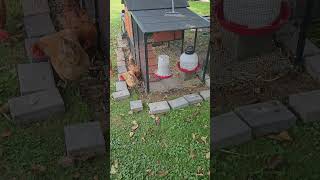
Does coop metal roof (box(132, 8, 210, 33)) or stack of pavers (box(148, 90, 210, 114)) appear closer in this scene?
coop metal roof (box(132, 8, 210, 33))

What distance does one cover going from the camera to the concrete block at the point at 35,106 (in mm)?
3814

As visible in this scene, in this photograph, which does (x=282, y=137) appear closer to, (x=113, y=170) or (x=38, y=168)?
(x=113, y=170)

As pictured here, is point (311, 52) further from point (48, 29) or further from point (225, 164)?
point (48, 29)

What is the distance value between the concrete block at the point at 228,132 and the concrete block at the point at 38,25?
2789 millimetres

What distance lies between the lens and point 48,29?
5324 mm

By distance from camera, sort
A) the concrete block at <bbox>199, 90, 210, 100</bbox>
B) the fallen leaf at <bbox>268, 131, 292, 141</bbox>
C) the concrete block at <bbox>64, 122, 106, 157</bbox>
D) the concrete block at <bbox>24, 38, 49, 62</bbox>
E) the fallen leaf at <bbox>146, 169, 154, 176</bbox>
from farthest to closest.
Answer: the concrete block at <bbox>24, 38, 49, 62</bbox>, the fallen leaf at <bbox>268, 131, 292, 141</bbox>, the concrete block at <bbox>64, 122, 106, 157</bbox>, the fallen leaf at <bbox>146, 169, 154, 176</bbox>, the concrete block at <bbox>199, 90, 210, 100</bbox>

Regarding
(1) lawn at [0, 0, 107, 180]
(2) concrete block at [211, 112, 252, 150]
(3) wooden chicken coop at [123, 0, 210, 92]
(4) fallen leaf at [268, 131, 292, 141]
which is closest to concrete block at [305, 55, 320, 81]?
(4) fallen leaf at [268, 131, 292, 141]

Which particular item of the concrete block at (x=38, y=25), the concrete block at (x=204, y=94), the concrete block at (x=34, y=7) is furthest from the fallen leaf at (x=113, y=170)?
the concrete block at (x=34, y=7)

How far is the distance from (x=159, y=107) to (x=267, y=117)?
1343 mm

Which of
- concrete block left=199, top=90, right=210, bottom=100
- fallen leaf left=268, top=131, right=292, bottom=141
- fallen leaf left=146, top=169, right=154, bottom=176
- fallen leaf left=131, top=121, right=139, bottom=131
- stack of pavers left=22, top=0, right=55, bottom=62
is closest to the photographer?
concrete block left=199, top=90, right=210, bottom=100

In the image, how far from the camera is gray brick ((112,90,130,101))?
2.72 metres

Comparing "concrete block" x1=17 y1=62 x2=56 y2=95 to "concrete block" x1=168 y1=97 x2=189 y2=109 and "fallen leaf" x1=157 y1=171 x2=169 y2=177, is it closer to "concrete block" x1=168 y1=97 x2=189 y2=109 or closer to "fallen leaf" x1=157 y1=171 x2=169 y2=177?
"fallen leaf" x1=157 y1=171 x2=169 y2=177

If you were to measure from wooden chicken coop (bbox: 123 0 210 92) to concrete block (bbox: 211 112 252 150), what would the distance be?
42.1 inches

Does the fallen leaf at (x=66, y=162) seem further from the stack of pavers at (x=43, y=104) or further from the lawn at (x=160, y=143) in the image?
the lawn at (x=160, y=143)
